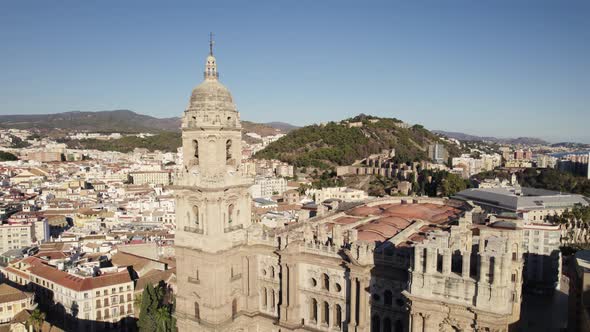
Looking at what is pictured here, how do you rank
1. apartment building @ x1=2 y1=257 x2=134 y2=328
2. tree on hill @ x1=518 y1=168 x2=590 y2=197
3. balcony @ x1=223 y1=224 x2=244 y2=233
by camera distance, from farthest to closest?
tree on hill @ x1=518 y1=168 x2=590 y2=197, apartment building @ x1=2 y1=257 x2=134 y2=328, balcony @ x1=223 y1=224 x2=244 y2=233

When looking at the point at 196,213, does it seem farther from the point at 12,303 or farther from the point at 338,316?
the point at 12,303

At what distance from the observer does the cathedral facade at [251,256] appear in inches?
1199

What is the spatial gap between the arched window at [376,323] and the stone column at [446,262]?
8533 mm

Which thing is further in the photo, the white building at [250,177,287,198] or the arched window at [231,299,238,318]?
the white building at [250,177,287,198]

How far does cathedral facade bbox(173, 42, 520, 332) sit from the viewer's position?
99.9ft

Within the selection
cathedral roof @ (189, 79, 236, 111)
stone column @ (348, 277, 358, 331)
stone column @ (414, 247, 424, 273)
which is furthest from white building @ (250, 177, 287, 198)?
stone column @ (414, 247, 424, 273)

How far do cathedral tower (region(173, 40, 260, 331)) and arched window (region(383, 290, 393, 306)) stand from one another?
1181 cm

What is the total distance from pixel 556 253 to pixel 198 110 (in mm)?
48789

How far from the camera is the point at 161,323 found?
44.7 meters

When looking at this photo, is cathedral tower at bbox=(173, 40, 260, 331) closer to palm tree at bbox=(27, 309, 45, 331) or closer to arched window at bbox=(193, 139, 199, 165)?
arched window at bbox=(193, 139, 199, 165)

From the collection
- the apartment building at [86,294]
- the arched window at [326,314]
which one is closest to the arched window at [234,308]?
the arched window at [326,314]

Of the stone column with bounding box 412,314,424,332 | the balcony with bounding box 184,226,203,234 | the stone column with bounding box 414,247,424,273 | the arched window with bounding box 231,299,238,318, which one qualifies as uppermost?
the stone column with bounding box 414,247,424,273

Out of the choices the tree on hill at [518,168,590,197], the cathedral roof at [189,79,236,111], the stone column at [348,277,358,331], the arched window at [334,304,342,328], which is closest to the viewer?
the stone column at [348,277,358,331]

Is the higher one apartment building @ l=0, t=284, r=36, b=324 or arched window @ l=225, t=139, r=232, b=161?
arched window @ l=225, t=139, r=232, b=161
